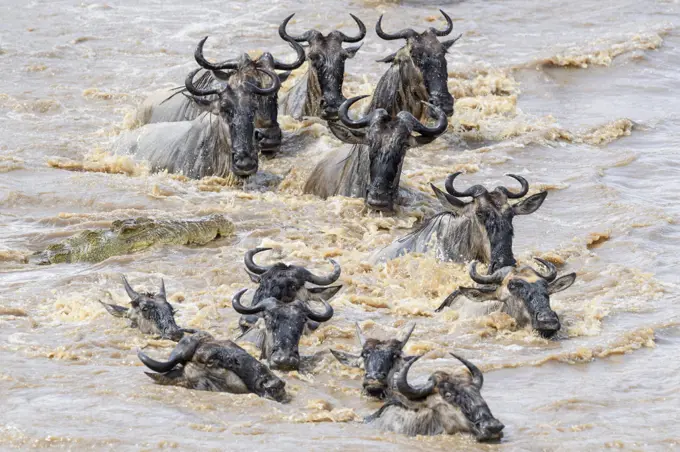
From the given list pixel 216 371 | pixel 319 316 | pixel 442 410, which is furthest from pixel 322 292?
pixel 442 410

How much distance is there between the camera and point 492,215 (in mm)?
12500

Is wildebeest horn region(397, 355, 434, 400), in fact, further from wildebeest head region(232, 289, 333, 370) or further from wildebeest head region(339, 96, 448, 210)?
wildebeest head region(339, 96, 448, 210)

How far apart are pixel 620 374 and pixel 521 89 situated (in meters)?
14.4

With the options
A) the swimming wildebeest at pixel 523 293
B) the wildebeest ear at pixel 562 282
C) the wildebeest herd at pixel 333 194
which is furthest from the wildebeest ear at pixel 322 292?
the wildebeest ear at pixel 562 282

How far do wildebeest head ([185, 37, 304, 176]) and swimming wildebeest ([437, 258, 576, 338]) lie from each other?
5640 mm

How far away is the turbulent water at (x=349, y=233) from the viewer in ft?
28.5

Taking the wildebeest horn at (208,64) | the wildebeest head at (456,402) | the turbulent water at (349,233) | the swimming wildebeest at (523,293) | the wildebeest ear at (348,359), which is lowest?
the turbulent water at (349,233)

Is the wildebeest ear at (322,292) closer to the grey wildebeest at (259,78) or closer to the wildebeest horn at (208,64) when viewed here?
the grey wildebeest at (259,78)

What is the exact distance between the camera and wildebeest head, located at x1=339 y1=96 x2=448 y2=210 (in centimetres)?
1490

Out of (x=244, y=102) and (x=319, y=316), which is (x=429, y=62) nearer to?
(x=244, y=102)

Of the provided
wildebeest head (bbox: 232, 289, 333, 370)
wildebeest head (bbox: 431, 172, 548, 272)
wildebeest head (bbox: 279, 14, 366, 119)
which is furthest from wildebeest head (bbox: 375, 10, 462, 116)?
wildebeest head (bbox: 232, 289, 333, 370)

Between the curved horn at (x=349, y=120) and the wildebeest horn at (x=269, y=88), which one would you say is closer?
the curved horn at (x=349, y=120)

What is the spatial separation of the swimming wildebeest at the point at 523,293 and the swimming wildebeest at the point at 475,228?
0.87m

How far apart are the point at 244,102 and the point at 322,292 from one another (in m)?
6.33
